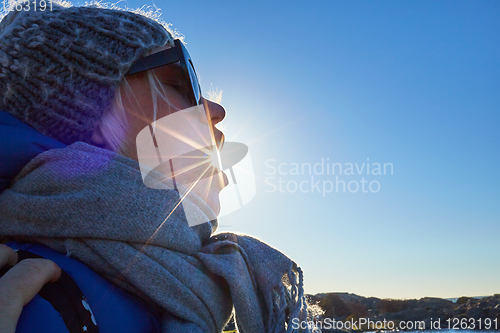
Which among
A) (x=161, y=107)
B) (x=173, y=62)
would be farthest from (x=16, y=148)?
(x=173, y=62)

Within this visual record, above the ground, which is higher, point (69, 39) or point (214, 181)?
point (69, 39)

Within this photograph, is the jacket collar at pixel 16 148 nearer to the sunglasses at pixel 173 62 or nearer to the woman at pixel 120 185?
the woman at pixel 120 185

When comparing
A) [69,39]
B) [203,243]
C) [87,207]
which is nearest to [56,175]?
[87,207]

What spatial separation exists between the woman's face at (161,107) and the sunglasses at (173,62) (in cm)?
2

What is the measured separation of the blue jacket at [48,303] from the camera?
86cm

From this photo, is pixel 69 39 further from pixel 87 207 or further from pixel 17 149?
pixel 87 207

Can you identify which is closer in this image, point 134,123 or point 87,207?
point 87,207

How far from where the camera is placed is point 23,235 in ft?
3.94

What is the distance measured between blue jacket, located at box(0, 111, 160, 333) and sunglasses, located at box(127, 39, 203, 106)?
0.56 meters

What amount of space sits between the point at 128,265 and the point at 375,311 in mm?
12068

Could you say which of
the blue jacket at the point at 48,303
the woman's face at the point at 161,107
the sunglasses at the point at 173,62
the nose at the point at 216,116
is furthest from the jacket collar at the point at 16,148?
the nose at the point at 216,116

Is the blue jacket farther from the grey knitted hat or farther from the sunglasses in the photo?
the sunglasses

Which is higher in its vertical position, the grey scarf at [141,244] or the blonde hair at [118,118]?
the blonde hair at [118,118]

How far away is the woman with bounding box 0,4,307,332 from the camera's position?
113 centimetres
